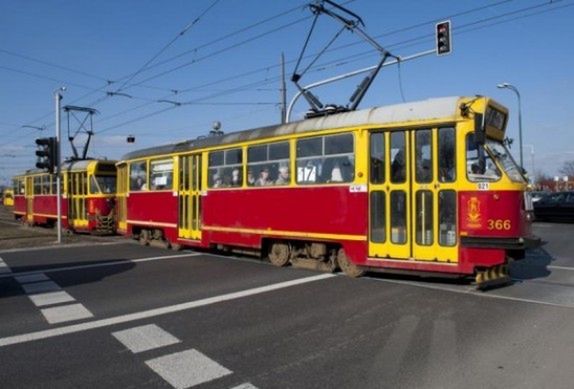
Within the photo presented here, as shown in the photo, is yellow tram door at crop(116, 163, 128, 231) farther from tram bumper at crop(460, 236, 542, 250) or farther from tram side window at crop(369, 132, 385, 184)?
tram bumper at crop(460, 236, 542, 250)

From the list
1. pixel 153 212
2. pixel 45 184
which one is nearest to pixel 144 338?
pixel 153 212

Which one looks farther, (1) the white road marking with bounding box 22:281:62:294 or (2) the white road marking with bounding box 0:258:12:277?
(2) the white road marking with bounding box 0:258:12:277

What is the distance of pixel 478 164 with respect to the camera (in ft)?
29.8

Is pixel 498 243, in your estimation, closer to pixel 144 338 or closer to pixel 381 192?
pixel 381 192

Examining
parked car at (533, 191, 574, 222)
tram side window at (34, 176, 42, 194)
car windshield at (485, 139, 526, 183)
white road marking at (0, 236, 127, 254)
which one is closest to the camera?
car windshield at (485, 139, 526, 183)

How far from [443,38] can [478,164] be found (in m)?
8.24

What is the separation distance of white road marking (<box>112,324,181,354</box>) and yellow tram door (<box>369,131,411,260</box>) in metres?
4.58

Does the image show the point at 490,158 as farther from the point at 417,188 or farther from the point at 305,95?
the point at 305,95

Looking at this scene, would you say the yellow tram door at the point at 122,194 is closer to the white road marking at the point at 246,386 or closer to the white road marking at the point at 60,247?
the white road marking at the point at 60,247

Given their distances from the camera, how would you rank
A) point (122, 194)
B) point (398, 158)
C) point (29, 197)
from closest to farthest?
1. point (398, 158)
2. point (122, 194)
3. point (29, 197)

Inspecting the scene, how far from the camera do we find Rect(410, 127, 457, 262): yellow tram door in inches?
364

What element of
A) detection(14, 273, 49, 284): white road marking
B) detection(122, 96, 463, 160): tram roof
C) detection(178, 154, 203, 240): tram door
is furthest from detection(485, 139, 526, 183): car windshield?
detection(14, 273, 49, 284): white road marking

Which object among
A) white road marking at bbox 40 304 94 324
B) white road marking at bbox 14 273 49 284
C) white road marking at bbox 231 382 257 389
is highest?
white road marking at bbox 14 273 49 284

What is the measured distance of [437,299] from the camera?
841 centimetres
